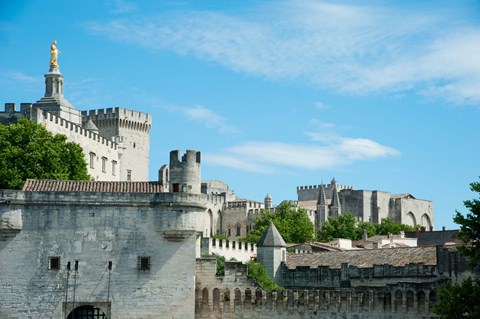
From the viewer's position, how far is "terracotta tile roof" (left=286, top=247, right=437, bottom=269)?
61.4m

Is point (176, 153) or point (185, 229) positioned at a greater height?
point (176, 153)

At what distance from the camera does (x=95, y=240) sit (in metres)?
52.6

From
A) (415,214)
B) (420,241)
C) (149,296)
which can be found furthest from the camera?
(415,214)

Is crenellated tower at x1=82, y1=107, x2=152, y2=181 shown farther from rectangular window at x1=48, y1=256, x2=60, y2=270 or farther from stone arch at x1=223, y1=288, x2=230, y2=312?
rectangular window at x1=48, y1=256, x2=60, y2=270

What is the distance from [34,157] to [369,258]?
935 inches

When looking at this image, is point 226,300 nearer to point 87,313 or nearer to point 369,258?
point 87,313

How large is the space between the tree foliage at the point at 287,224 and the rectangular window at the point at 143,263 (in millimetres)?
48535

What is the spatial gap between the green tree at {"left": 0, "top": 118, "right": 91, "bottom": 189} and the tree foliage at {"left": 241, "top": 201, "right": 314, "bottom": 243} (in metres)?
34.4

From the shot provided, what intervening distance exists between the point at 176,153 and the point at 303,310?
1177 centimetres

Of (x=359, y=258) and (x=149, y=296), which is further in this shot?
(x=359, y=258)

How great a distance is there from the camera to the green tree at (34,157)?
65.5m

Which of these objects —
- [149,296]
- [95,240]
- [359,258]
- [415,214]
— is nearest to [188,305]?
[149,296]

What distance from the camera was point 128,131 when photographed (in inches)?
4461

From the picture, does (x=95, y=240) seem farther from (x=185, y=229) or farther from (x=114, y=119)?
(x=114, y=119)
